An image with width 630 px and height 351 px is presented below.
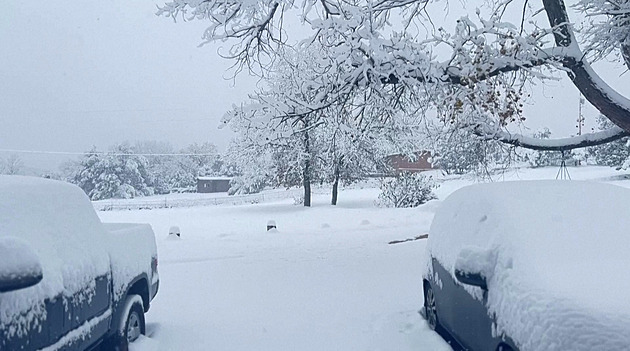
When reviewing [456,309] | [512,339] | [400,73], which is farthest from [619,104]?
[512,339]

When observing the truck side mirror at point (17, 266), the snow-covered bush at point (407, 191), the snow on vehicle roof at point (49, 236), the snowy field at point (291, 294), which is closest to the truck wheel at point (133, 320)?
the snowy field at point (291, 294)

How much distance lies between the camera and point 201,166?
84000mm

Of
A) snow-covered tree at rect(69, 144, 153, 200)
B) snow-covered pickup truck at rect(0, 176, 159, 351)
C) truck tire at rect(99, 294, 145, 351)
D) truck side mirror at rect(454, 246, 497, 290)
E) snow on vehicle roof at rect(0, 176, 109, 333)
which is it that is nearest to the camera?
snow-covered pickup truck at rect(0, 176, 159, 351)

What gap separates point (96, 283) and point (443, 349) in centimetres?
324

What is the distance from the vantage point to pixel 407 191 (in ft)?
88.1

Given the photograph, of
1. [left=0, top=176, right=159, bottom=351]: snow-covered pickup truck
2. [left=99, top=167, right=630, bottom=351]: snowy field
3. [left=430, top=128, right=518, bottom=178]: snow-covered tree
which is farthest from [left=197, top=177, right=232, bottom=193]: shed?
[left=0, top=176, right=159, bottom=351]: snow-covered pickup truck

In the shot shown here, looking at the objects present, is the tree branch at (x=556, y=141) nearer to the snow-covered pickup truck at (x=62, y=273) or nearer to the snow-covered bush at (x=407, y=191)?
the snow-covered pickup truck at (x=62, y=273)

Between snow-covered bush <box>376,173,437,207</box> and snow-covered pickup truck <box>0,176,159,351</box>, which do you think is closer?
snow-covered pickup truck <box>0,176,159,351</box>

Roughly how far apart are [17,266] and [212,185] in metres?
67.6

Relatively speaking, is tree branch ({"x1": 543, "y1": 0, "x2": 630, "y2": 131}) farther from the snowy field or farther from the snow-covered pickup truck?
the snow-covered pickup truck

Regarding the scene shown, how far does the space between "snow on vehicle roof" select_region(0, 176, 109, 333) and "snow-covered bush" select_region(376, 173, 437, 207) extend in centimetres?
2321

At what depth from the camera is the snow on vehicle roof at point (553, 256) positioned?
2688mm

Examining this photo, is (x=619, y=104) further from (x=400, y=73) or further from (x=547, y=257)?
(x=547, y=257)

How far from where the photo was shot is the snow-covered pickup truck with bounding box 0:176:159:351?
111 inches
